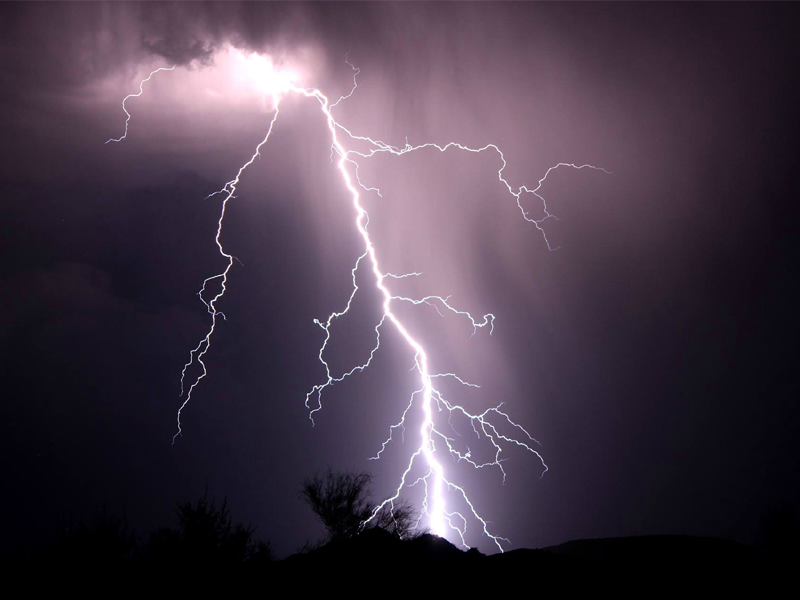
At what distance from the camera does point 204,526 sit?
10883 millimetres

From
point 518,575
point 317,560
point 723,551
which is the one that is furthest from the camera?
point 723,551

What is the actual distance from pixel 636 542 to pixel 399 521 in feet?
21.5

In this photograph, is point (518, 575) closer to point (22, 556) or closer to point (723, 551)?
point (723, 551)

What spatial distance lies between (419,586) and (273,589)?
2479 millimetres

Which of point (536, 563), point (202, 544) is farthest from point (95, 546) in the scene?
point (536, 563)

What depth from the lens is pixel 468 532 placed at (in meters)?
34.8

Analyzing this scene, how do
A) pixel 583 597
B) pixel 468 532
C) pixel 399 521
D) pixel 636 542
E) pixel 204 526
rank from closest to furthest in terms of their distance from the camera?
1. pixel 583 597
2. pixel 204 526
3. pixel 636 542
4. pixel 399 521
5. pixel 468 532

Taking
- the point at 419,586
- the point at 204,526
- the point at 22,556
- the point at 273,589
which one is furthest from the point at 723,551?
the point at 22,556

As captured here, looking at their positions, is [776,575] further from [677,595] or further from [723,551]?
[677,595]

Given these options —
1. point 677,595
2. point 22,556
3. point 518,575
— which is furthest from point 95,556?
point 677,595

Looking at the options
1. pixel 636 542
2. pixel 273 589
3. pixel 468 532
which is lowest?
pixel 273 589

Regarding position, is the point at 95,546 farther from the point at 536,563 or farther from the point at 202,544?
the point at 536,563

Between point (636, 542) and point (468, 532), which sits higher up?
Answer: point (468, 532)

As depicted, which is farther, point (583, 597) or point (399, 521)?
point (399, 521)
